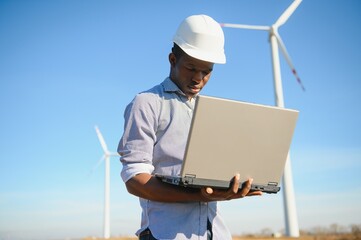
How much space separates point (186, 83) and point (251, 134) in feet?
2.50

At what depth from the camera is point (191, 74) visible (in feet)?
12.3

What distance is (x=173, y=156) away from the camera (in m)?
3.48

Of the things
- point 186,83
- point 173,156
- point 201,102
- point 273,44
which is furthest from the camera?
point 273,44

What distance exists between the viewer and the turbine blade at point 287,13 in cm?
2489

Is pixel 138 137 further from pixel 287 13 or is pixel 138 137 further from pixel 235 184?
pixel 287 13

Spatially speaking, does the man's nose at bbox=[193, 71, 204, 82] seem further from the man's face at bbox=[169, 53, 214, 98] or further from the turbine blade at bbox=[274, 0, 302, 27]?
the turbine blade at bbox=[274, 0, 302, 27]

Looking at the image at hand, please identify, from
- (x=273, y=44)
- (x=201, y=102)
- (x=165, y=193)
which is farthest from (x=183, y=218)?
(x=273, y=44)

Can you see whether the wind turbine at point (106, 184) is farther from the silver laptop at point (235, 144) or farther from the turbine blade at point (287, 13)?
the silver laptop at point (235, 144)

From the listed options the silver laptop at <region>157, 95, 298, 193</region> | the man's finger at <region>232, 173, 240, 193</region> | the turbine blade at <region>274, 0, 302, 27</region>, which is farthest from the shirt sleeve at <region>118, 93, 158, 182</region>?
the turbine blade at <region>274, 0, 302, 27</region>

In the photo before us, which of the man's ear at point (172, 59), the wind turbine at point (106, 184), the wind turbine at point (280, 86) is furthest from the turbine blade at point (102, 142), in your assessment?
the man's ear at point (172, 59)

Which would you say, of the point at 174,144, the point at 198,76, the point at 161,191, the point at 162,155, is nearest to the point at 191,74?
the point at 198,76

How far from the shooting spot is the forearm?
3254 mm

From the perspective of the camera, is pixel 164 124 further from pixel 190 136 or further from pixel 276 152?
pixel 276 152

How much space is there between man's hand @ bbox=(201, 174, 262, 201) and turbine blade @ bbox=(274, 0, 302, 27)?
76.2 ft
